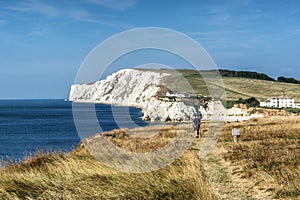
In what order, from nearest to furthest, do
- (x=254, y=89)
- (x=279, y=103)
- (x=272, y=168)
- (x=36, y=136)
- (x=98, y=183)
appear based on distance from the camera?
(x=98, y=183) < (x=272, y=168) < (x=36, y=136) < (x=279, y=103) < (x=254, y=89)

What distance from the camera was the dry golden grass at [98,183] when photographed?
8.23 m

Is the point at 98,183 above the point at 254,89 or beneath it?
beneath

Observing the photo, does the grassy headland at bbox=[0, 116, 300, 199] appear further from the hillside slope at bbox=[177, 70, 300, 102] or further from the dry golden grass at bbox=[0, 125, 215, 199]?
the hillside slope at bbox=[177, 70, 300, 102]

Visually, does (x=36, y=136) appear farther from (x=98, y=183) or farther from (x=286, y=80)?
(x=286, y=80)

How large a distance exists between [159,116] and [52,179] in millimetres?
100923

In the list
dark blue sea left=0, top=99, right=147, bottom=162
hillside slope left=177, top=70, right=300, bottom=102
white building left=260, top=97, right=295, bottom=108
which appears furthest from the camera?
hillside slope left=177, top=70, right=300, bottom=102

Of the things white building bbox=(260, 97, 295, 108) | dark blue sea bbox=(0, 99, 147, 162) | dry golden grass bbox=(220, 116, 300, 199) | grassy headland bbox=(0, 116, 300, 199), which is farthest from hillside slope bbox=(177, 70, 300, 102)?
grassy headland bbox=(0, 116, 300, 199)

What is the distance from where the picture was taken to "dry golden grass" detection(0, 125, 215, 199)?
823cm

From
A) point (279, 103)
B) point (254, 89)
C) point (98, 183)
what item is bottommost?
point (98, 183)

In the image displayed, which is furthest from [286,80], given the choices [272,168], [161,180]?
[161,180]

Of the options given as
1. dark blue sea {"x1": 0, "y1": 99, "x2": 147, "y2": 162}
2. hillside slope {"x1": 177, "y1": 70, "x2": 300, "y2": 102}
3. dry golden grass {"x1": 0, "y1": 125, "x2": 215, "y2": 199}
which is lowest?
dark blue sea {"x1": 0, "y1": 99, "x2": 147, "y2": 162}

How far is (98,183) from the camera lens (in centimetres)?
905

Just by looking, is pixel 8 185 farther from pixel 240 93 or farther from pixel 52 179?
pixel 240 93

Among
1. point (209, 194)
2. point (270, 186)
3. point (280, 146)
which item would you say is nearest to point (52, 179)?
point (209, 194)
